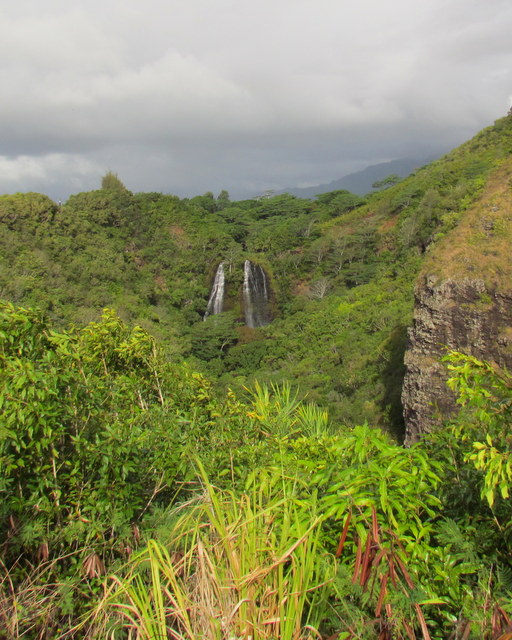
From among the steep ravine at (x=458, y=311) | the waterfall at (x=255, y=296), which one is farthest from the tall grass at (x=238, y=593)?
the waterfall at (x=255, y=296)

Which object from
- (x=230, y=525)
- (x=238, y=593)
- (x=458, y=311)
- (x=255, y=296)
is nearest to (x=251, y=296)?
(x=255, y=296)

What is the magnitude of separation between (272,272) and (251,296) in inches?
124

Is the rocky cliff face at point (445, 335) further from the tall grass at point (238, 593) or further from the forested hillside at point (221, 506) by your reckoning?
the tall grass at point (238, 593)

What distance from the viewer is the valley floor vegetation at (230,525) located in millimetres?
1484

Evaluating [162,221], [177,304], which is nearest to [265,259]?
[177,304]

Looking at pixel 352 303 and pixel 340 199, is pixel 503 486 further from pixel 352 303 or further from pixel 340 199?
pixel 340 199

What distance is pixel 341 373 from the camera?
20.0 meters

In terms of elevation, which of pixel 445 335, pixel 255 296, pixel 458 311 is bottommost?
pixel 255 296

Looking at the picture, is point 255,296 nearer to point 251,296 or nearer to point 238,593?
point 251,296

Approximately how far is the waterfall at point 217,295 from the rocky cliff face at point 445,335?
68.2ft

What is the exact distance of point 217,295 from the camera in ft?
106

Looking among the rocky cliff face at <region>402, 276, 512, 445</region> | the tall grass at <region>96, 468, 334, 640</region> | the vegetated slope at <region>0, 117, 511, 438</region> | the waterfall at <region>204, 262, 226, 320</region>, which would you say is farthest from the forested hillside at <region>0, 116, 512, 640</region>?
the waterfall at <region>204, 262, 226, 320</region>

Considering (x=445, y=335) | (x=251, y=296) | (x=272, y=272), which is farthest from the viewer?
(x=272, y=272)

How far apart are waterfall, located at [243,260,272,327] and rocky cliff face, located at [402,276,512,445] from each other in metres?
19.1
